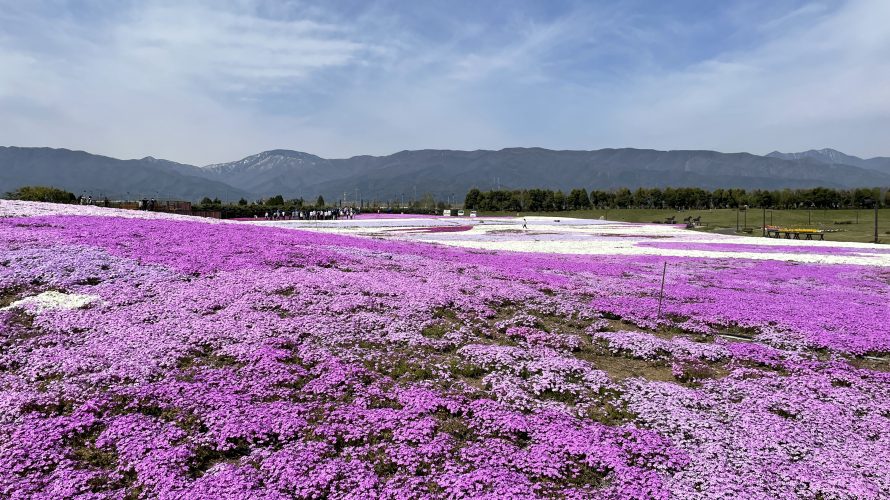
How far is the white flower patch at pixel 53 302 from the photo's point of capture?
13.3m

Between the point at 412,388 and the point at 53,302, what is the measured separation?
1152 centimetres

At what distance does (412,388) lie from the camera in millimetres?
9992

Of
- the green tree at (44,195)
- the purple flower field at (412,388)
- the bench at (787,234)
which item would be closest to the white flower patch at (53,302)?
the purple flower field at (412,388)

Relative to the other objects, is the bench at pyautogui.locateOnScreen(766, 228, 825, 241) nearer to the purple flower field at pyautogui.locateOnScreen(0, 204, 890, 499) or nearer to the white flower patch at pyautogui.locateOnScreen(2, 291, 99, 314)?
the purple flower field at pyautogui.locateOnScreen(0, 204, 890, 499)

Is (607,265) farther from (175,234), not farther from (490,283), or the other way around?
(175,234)

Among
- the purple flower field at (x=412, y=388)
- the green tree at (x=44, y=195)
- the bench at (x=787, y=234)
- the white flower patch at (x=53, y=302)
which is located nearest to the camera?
the purple flower field at (x=412, y=388)

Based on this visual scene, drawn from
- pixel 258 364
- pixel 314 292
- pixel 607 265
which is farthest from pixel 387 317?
pixel 607 265

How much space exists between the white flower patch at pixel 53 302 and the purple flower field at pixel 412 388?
13 cm

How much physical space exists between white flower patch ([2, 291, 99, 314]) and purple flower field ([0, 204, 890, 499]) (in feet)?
0.43

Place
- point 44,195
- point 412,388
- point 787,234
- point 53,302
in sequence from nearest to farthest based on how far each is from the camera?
1. point 412,388
2. point 53,302
3. point 787,234
4. point 44,195

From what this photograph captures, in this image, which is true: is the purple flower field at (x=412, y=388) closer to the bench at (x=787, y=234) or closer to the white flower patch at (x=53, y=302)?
the white flower patch at (x=53, y=302)

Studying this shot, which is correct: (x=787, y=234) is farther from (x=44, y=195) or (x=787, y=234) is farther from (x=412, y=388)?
(x=44, y=195)

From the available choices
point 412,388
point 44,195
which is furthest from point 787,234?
point 44,195

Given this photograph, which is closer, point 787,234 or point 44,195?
point 787,234
